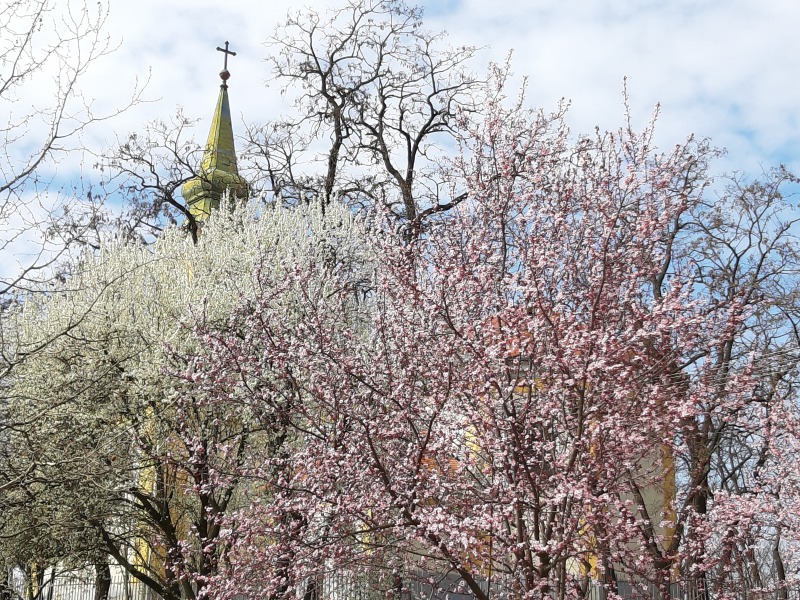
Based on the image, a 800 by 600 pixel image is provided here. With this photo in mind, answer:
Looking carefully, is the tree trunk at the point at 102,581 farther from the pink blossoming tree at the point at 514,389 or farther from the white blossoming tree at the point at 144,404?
the pink blossoming tree at the point at 514,389

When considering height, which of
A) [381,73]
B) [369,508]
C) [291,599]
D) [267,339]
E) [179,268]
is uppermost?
[381,73]

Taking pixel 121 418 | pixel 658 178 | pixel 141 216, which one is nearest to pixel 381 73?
pixel 141 216

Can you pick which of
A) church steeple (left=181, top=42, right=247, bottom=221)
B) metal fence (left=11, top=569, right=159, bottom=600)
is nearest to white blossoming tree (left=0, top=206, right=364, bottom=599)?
metal fence (left=11, top=569, right=159, bottom=600)

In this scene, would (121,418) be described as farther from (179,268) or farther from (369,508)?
(369,508)

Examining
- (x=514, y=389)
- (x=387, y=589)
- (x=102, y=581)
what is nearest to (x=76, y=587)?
(x=102, y=581)

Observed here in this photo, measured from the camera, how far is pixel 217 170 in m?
25.7

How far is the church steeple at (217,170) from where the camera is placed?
23.8 m

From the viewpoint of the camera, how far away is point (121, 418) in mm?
14539

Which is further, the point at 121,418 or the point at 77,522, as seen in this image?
the point at 121,418

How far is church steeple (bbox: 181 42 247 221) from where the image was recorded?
23.8m

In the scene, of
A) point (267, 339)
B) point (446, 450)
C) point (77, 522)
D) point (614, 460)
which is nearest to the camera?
point (614, 460)

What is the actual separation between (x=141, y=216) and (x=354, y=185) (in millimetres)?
5457

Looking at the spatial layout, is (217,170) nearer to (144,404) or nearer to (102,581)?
(102,581)

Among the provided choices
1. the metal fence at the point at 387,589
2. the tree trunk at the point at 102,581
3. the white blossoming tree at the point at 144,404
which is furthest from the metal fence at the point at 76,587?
the white blossoming tree at the point at 144,404
